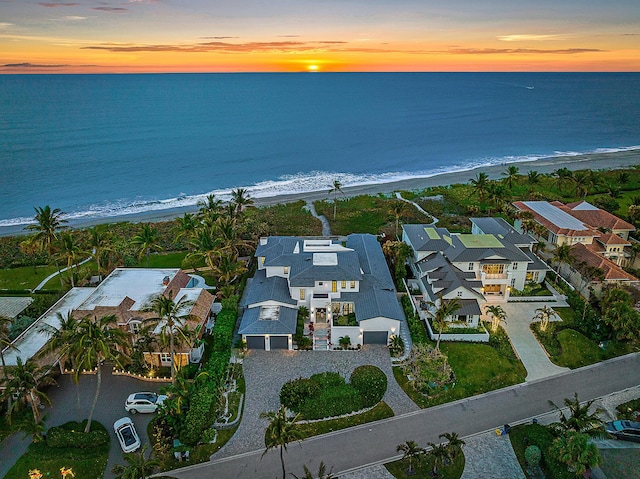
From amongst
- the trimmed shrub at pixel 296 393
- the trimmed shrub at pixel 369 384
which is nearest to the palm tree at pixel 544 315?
the trimmed shrub at pixel 369 384

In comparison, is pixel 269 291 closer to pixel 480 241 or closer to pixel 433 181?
pixel 480 241

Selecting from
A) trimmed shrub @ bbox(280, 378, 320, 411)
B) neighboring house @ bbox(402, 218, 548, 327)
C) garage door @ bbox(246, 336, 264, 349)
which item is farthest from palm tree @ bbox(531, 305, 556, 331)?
garage door @ bbox(246, 336, 264, 349)

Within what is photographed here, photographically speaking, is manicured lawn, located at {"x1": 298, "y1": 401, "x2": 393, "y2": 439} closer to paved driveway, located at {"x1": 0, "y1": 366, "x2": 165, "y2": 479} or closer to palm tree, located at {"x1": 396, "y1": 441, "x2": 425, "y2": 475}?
palm tree, located at {"x1": 396, "y1": 441, "x2": 425, "y2": 475}

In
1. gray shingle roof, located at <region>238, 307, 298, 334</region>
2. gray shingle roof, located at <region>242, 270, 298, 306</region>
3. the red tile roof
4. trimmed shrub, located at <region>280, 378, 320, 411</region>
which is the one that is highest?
the red tile roof

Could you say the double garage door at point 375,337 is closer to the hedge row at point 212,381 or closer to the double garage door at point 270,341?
the double garage door at point 270,341

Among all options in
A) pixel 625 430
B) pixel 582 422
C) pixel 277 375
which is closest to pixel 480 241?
pixel 625 430

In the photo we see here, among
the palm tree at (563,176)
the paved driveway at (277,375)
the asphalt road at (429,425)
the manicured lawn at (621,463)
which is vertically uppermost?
the palm tree at (563,176)
